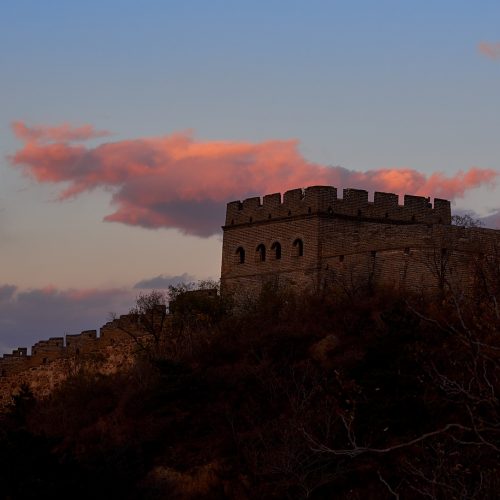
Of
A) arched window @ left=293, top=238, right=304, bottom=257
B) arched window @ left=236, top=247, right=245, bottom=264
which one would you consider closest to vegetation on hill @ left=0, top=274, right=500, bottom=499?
arched window @ left=293, top=238, right=304, bottom=257

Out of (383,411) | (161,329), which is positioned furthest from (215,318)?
(383,411)

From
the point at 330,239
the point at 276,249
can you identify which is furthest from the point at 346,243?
the point at 276,249

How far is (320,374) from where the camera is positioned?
37125mm

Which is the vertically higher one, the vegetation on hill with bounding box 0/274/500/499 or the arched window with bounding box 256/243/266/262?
the arched window with bounding box 256/243/266/262

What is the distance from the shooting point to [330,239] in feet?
146

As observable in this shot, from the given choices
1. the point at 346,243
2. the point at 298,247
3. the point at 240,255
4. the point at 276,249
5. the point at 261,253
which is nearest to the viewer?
the point at 346,243

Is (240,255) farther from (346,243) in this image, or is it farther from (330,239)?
(346,243)

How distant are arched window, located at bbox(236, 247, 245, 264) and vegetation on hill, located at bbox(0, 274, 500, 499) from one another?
2319 millimetres

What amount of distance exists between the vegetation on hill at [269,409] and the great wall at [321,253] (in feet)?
3.98

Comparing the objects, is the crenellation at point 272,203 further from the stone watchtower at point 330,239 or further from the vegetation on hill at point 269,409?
the vegetation on hill at point 269,409

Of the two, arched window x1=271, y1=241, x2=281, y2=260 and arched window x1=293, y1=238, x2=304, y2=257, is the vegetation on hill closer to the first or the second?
arched window x1=293, y1=238, x2=304, y2=257

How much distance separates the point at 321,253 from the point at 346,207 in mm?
1969

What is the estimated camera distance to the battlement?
44875mm

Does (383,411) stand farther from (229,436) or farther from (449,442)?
(229,436)
